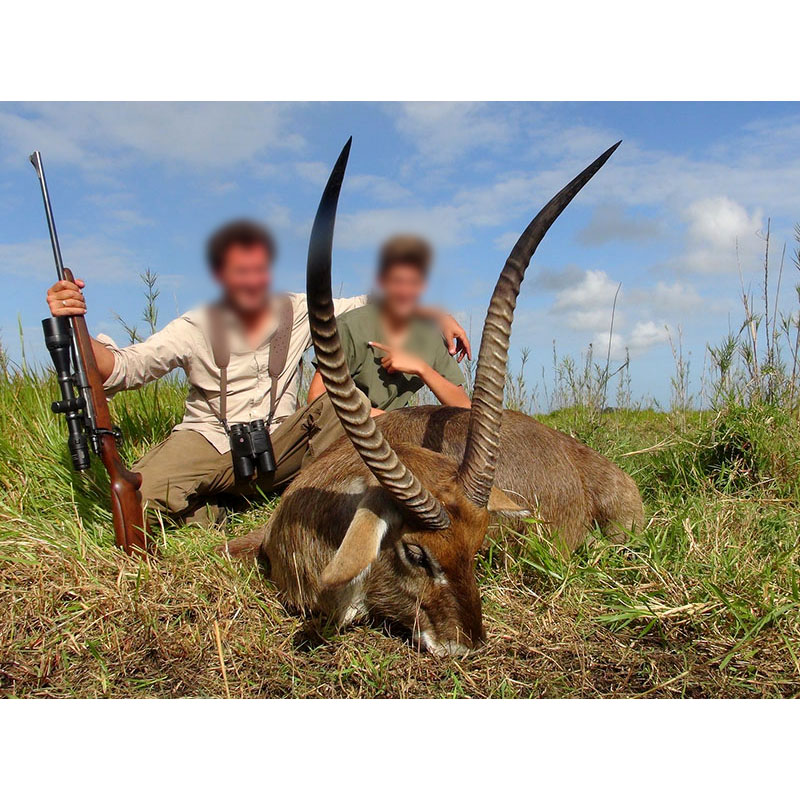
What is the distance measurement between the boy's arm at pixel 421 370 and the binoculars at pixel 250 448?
3.12ft

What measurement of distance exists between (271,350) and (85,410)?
4.18ft

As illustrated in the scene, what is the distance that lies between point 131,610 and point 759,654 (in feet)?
9.34

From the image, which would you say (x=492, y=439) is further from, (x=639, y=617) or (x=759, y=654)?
(x=759, y=654)

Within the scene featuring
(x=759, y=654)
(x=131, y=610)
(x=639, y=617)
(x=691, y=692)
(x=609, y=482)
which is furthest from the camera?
(x=609, y=482)

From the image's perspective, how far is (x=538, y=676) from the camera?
2.86m

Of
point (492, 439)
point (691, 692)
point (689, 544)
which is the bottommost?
point (691, 692)

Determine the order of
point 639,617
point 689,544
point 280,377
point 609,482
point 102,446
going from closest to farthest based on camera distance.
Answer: point 639,617 < point 689,544 < point 102,446 < point 609,482 < point 280,377

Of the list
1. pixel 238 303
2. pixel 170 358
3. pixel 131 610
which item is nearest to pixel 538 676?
pixel 131 610

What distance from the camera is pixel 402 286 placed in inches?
147

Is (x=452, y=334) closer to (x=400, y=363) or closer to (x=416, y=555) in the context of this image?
(x=400, y=363)

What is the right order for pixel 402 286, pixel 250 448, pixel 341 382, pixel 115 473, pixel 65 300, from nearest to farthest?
pixel 341 382
pixel 402 286
pixel 115 473
pixel 65 300
pixel 250 448

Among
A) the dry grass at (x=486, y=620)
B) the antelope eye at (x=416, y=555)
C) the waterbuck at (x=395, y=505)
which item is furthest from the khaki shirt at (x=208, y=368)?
the antelope eye at (x=416, y=555)

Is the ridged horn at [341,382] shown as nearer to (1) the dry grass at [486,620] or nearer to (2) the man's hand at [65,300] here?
(1) the dry grass at [486,620]

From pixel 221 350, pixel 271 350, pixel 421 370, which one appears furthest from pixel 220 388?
pixel 421 370
